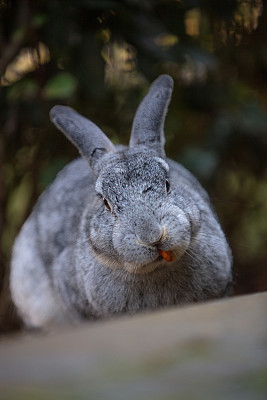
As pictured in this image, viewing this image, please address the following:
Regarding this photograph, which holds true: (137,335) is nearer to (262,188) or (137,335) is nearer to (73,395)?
(73,395)

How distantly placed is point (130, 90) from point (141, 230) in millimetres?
1101

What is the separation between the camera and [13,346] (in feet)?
4.32

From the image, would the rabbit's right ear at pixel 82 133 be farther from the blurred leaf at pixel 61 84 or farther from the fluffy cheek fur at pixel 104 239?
the blurred leaf at pixel 61 84

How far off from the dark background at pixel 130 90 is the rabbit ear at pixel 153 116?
1.02 feet

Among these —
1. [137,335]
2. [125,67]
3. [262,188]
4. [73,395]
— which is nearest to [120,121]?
[125,67]

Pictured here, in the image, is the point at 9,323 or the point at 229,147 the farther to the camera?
the point at 229,147

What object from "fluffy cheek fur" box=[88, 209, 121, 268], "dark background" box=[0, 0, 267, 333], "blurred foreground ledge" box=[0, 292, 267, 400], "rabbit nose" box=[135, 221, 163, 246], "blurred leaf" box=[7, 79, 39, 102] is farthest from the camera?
"blurred leaf" box=[7, 79, 39, 102]

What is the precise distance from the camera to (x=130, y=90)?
2.14 m

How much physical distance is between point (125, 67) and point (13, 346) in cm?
112

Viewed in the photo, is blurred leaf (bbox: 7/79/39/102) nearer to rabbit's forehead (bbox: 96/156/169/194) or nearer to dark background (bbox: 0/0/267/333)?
dark background (bbox: 0/0/267/333)

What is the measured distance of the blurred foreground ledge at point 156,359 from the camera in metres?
1.01

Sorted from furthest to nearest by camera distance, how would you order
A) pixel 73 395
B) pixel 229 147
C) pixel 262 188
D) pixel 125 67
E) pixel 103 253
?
pixel 229 147 < pixel 262 188 < pixel 125 67 < pixel 103 253 < pixel 73 395

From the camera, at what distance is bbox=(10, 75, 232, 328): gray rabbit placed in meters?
1.20

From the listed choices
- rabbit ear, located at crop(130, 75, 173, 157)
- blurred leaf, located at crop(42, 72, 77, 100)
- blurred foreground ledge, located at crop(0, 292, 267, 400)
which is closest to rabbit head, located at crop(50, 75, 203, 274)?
rabbit ear, located at crop(130, 75, 173, 157)
